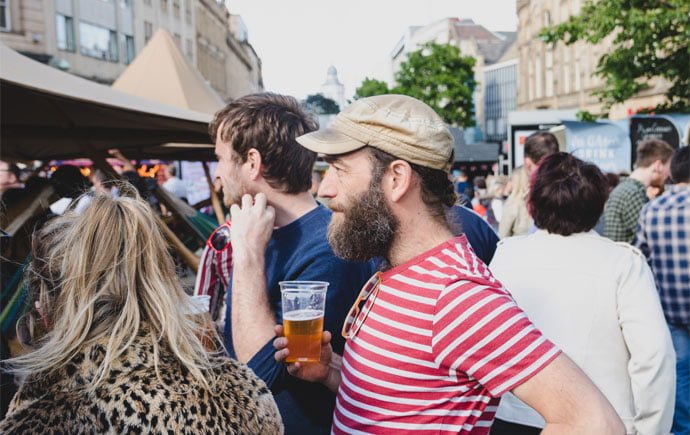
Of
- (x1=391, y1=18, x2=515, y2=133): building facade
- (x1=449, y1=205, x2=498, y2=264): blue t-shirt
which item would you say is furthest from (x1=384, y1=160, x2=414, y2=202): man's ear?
(x1=391, y1=18, x2=515, y2=133): building facade

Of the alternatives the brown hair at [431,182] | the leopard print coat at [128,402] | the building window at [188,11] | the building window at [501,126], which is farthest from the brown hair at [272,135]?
the building window at [501,126]

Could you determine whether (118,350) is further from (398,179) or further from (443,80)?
(443,80)

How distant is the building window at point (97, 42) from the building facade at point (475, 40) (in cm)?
4929

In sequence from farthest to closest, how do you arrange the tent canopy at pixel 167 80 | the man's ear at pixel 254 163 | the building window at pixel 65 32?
the building window at pixel 65 32 < the tent canopy at pixel 167 80 < the man's ear at pixel 254 163

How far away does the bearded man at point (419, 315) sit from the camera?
1.43 meters

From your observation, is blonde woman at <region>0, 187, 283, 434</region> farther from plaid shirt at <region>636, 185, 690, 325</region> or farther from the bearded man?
plaid shirt at <region>636, 185, 690, 325</region>

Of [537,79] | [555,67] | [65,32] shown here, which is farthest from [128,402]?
[537,79]

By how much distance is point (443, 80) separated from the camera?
188 ft

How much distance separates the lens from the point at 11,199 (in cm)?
551

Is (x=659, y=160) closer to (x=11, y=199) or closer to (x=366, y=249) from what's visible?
(x=366, y=249)

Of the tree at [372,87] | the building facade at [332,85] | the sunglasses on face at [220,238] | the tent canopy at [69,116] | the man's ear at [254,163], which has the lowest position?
the sunglasses on face at [220,238]

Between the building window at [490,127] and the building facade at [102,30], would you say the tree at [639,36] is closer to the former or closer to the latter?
the building facade at [102,30]

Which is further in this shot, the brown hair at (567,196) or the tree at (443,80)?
the tree at (443,80)

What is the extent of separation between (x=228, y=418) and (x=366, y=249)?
1.83 feet
